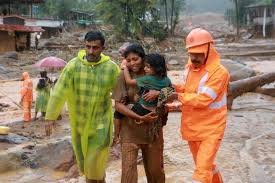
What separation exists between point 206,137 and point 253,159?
2.22 m

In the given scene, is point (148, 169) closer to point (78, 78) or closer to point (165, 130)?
point (78, 78)

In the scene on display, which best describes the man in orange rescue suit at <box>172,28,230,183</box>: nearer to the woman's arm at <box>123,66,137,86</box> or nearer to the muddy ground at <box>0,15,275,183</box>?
the woman's arm at <box>123,66,137,86</box>

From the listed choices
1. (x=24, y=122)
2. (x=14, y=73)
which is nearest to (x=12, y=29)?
(x=14, y=73)

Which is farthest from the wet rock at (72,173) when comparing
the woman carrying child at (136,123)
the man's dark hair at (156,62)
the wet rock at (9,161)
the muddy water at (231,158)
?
the man's dark hair at (156,62)

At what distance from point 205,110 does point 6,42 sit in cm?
3140

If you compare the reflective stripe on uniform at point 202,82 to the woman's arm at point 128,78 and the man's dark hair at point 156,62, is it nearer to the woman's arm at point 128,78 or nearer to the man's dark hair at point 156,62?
the man's dark hair at point 156,62

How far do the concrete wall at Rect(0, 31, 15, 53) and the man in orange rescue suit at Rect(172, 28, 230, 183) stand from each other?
3068 cm

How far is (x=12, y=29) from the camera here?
3275 centimetres

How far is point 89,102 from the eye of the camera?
4.29m

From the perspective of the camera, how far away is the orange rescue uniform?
12.3 ft

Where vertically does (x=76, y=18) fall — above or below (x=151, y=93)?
above

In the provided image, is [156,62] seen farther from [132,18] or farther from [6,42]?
[132,18]

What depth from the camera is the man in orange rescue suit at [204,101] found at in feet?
12.3

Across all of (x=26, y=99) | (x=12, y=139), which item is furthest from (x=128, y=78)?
(x=26, y=99)
